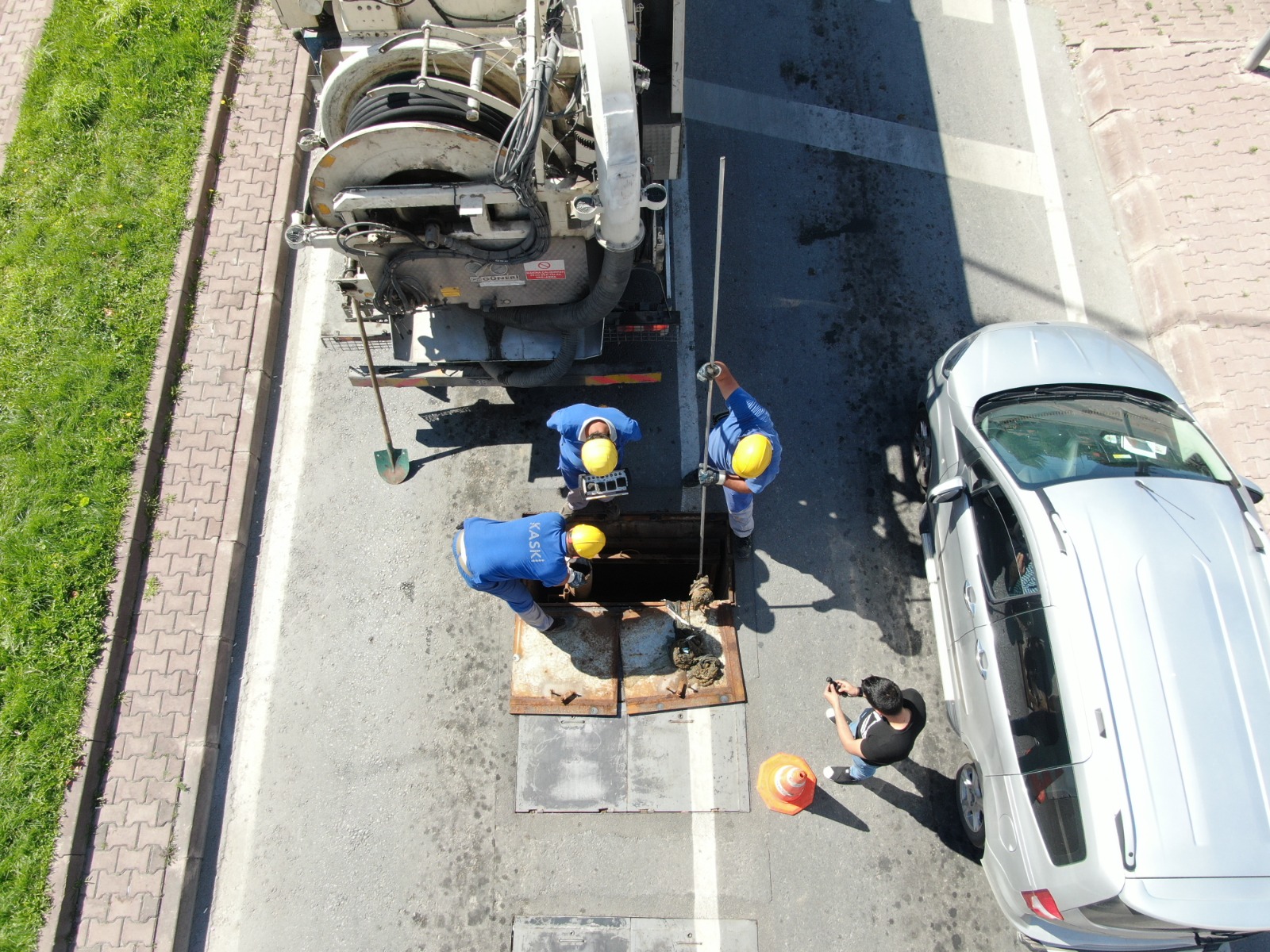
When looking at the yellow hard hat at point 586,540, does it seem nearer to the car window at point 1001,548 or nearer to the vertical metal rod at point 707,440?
the vertical metal rod at point 707,440

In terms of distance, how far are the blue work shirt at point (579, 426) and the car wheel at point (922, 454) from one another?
2.52 meters

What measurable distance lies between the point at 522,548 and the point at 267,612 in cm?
264

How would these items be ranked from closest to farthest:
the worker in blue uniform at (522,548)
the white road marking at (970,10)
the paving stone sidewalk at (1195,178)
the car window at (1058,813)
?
1. the car window at (1058,813)
2. the worker in blue uniform at (522,548)
3. the paving stone sidewalk at (1195,178)
4. the white road marking at (970,10)

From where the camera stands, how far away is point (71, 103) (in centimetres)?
760

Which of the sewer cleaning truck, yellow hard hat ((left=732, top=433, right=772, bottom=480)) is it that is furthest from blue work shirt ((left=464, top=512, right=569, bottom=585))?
the sewer cleaning truck

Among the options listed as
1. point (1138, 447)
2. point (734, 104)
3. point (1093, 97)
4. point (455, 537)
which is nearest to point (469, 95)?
point (455, 537)

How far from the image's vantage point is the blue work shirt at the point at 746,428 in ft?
17.3

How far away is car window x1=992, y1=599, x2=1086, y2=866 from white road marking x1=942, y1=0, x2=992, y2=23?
6906 mm

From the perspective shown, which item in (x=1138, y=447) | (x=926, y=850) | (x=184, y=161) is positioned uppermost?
(x=184, y=161)

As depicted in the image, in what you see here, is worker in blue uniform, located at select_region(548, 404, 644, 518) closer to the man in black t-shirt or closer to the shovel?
the shovel

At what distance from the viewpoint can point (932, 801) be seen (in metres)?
5.59

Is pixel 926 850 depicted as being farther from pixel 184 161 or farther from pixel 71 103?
pixel 71 103

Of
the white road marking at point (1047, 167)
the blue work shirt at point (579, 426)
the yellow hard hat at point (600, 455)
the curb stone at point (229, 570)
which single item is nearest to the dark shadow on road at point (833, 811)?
the yellow hard hat at point (600, 455)

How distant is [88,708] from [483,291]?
4409 mm
